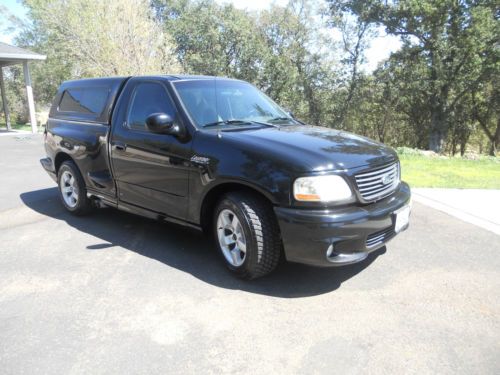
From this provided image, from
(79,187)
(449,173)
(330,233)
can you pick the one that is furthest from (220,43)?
(330,233)

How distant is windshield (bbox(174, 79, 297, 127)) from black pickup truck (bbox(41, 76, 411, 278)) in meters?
0.01

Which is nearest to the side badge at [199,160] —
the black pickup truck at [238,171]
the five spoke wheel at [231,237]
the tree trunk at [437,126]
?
the black pickup truck at [238,171]

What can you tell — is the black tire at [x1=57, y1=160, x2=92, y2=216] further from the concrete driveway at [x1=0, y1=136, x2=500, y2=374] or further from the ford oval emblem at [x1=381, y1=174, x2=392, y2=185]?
the ford oval emblem at [x1=381, y1=174, x2=392, y2=185]

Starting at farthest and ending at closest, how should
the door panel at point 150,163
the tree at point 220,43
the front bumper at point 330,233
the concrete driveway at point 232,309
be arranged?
the tree at point 220,43 < the door panel at point 150,163 < the front bumper at point 330,233 < the concrete driveway at point 232,309

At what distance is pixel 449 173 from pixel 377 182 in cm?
595

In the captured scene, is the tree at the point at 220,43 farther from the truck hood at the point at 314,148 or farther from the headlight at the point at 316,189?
the headlight at the point at 316,189

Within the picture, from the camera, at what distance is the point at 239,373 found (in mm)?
2414

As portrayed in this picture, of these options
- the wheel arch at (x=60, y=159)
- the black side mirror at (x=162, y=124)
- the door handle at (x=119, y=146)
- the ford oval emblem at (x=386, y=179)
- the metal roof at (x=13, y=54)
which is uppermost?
the metal roof at (x=13, y=54)

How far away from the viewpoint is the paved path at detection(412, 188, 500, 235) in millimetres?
5277

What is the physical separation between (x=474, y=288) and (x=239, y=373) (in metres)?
2.24

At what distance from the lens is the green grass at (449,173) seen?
24.3 feet

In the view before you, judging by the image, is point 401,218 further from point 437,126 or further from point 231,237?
point 437,126

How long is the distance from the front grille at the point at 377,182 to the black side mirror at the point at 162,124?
1718 millimetres

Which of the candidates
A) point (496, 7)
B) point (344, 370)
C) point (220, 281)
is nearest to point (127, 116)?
point (220, 281)
